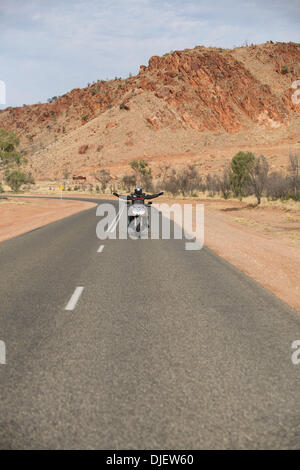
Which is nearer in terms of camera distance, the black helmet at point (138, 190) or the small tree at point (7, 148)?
the black helmet at point (138, 190)

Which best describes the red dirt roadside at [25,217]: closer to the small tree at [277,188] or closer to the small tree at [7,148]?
the small tree at [7,148]

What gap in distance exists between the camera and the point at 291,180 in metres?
38.2

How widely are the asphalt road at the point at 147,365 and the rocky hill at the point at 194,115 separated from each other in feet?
254

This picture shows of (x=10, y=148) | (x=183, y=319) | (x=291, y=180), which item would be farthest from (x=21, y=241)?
(x=10, y=148)

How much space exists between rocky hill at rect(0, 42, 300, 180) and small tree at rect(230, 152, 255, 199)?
39.7 metres

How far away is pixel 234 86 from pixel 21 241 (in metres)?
97.1

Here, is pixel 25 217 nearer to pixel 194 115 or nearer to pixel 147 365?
pixel 147 365

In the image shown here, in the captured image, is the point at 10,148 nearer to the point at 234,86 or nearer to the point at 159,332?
the point at 159,332

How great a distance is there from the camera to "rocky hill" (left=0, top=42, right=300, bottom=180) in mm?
92438

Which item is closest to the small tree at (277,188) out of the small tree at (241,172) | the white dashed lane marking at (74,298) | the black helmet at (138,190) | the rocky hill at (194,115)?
the small tree at (241,172)

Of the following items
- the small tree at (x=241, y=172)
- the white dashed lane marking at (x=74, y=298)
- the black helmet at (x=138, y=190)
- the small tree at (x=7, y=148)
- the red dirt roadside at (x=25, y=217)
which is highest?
the small tree at (x=7, y=148)

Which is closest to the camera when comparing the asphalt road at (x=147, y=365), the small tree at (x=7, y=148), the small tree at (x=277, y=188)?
the asphalt road at (x=147, y=365)

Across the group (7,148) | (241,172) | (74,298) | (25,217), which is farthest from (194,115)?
(74,298)

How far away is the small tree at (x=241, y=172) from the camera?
138 ft
